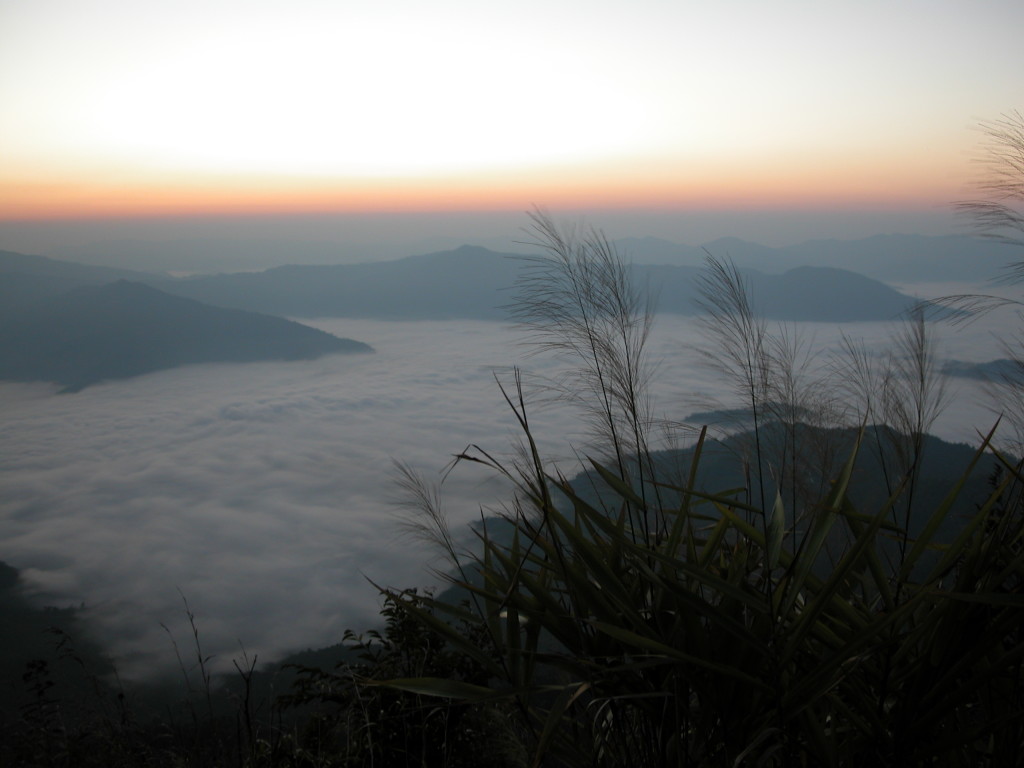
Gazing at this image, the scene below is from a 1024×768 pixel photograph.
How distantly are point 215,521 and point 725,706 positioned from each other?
45392 mm

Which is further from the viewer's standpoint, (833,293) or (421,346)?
(421,346)

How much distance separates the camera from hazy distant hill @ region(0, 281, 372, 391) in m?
76.0

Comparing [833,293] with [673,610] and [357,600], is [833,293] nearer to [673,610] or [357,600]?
[357,600]

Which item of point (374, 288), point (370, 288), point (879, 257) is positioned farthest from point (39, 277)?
point (879, 257)

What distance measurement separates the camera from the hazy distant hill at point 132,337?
7600cm

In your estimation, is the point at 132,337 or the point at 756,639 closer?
the point at 756,639

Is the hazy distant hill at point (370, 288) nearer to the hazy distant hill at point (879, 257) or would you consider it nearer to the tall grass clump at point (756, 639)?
the hazy distant hill at point (879, 257)

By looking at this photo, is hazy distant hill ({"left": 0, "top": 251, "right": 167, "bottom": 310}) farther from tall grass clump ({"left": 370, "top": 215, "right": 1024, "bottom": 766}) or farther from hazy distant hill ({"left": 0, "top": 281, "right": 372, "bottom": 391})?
tall grass clump ({"left": 370, "top": 215, "right": 1024, "bottom": 766})

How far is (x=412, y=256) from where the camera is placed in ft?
406

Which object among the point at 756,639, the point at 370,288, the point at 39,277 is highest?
the point at 756,639

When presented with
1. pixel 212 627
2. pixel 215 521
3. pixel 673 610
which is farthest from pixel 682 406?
pixel 215 521

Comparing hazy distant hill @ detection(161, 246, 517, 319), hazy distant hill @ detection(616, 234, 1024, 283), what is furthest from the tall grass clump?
hazy distant hill @ detection(161, 246, 517, 319)

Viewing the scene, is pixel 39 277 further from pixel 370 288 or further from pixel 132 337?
pixel 370 288

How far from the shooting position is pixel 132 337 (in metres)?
81.1
